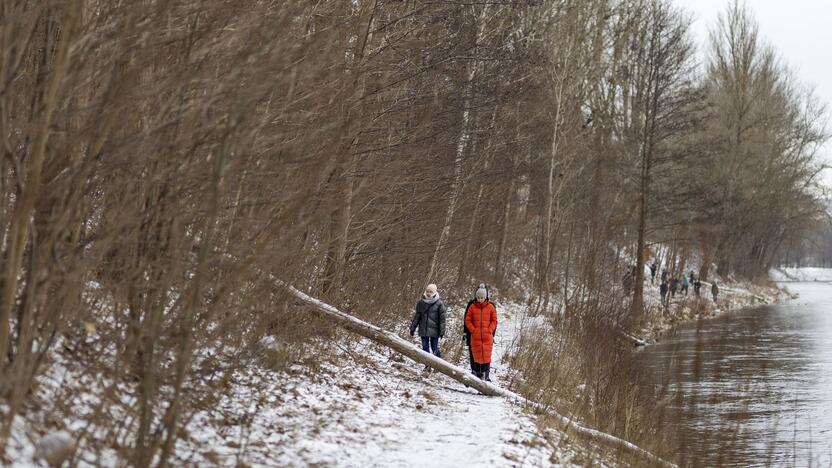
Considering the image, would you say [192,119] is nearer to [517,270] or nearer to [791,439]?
[791,439]

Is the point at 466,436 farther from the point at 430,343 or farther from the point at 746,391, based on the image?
the point at 746,391

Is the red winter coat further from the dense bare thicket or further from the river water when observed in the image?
the river water

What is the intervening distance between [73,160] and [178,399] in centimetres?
154

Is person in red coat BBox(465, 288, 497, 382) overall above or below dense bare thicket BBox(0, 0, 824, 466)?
below

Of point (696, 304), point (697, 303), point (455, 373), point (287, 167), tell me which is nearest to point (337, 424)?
point (287, 167)

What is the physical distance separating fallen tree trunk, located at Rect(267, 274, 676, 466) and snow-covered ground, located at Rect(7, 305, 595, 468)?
173 millimetres

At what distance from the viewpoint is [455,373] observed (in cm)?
1005

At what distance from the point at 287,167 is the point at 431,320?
6.09m

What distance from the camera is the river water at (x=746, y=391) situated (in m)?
10.2

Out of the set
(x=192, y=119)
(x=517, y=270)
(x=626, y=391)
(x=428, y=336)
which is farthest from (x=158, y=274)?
(x=517, y=270)

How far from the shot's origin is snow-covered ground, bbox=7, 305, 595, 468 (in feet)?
16.4

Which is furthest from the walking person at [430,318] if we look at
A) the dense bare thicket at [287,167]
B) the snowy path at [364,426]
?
the snowy path at [364,426]

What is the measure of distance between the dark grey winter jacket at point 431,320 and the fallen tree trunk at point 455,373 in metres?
1.34

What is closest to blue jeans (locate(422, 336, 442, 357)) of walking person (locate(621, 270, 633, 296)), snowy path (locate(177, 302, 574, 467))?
snowy path (locate(177, 302, 574, 467))
